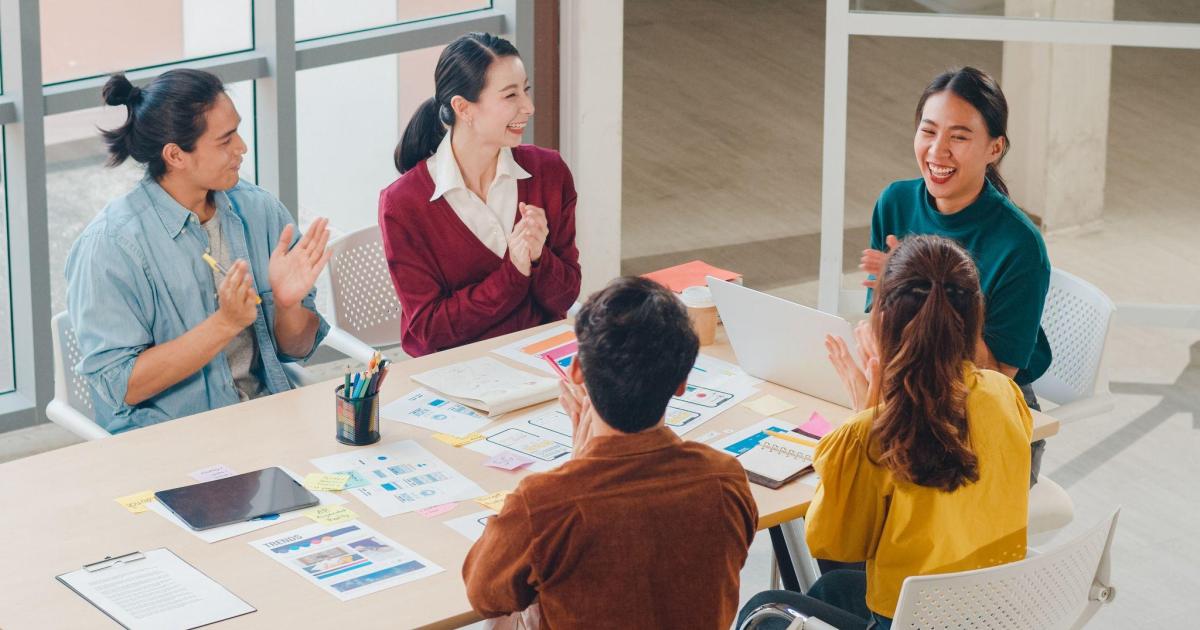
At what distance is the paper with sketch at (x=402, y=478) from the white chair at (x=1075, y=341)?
54.5 inches

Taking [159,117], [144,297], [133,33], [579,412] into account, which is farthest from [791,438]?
[133,33]

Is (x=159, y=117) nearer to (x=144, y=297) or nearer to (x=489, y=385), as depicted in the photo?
(x=144, y=297)

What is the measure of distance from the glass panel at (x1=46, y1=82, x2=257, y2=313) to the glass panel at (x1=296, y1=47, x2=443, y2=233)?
1.42 ft

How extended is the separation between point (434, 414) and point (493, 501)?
417mm

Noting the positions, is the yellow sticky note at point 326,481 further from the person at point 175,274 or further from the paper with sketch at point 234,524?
the person at point 175,274

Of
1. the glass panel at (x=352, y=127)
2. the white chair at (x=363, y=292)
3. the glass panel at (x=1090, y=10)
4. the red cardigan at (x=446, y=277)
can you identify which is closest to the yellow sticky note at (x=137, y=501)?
the red cardigan at (x=446, y=277)

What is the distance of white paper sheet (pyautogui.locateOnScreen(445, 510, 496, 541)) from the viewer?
2.40 meters

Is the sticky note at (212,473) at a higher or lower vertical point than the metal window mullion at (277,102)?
lower

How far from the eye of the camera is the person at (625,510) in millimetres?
1924

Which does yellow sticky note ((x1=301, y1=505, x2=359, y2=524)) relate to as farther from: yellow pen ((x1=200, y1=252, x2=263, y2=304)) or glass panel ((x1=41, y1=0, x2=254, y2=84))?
glass panel ((x1=41, y1=0, x2=254, y2=84))

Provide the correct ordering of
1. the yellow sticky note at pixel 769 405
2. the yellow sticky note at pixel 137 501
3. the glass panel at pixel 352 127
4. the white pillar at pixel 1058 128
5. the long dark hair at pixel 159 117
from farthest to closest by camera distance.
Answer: the white pillar at pixel 1058 128 < the glass panel at pixel 352 127 < the long dark hair at pixel 159 117 < the yellow sticky note at pixel 769 405 < the yellow sticky note at pixel 137 501

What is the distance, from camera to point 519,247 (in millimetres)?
3279

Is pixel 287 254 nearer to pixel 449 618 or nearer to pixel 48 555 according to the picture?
pixel 48 555

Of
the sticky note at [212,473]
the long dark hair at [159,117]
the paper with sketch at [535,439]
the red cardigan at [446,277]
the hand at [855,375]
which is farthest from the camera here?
the red cardigan at [446,277]
